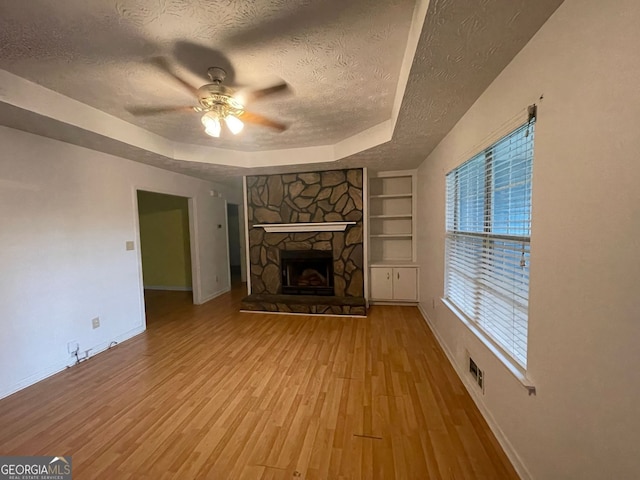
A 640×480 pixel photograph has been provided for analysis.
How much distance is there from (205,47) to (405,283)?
3.99m

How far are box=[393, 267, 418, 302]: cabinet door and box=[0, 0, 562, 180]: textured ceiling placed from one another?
246 cm

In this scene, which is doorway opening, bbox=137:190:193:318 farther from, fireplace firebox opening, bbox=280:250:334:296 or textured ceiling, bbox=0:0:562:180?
textured ceiling, bbox=0:0:562:180

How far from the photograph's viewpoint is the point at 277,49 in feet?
5.32

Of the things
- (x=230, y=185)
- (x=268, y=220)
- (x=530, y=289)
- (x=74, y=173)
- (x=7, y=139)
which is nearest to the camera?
(x=530, y=289)

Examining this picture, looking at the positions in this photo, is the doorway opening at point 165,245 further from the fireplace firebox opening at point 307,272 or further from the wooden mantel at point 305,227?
the fireplace firebox opening at point 307,272

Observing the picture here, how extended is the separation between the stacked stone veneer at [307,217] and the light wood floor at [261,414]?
4.62 ft

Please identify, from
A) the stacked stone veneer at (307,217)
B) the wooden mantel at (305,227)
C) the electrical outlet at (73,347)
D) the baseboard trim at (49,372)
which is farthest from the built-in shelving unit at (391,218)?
the electrical outlet at (73,347)

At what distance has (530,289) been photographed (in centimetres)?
136

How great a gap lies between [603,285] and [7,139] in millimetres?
4111

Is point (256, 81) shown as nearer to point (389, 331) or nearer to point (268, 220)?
point (268, 220)

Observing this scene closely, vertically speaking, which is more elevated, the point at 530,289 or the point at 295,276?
the point at 530,289

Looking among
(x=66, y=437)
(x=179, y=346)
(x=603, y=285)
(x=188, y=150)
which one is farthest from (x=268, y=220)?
(x=603, y=285)

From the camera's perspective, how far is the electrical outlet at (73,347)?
2.70 m

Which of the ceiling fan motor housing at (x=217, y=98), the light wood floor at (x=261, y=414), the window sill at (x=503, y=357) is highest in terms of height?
the ceiling fan motor housing at (x=217, y=98)
